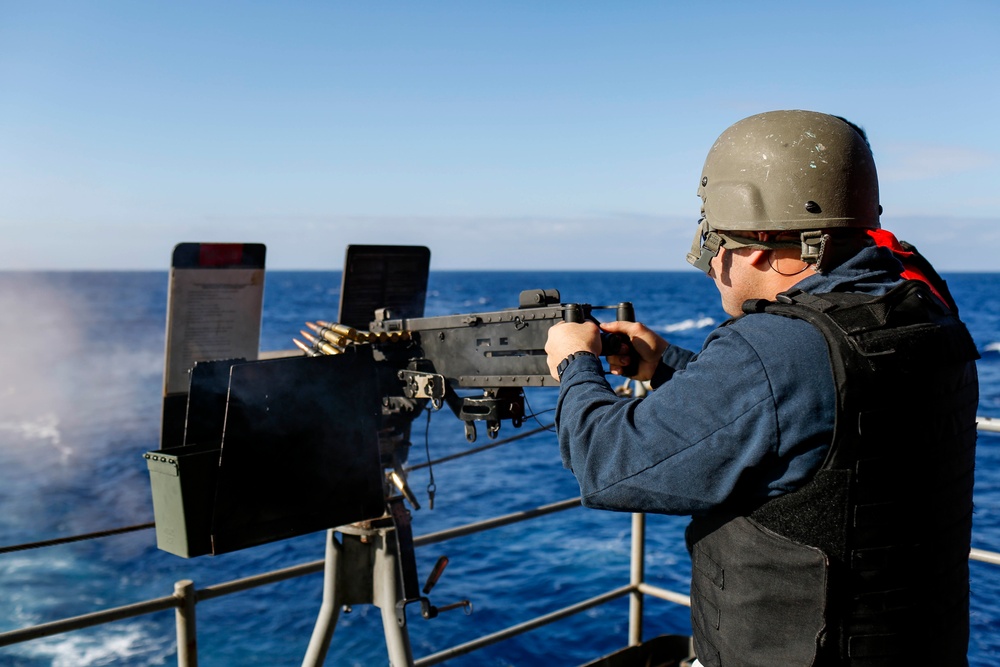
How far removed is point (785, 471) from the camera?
2117mm

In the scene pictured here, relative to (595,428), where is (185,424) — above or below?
below

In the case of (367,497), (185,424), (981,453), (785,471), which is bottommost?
(981,453)

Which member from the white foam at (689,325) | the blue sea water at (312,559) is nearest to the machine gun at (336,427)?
the blue sea water at (312,559)

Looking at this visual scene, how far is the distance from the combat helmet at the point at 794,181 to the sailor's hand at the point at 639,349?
496 mm

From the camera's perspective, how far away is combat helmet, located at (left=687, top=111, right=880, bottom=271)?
2.38 metres

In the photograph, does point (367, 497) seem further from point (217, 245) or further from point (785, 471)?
point (785, 471)

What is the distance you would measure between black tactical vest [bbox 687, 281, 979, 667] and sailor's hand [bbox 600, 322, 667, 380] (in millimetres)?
738

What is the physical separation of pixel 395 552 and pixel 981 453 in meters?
18.9

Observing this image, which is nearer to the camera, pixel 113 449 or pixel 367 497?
pixel 367 497

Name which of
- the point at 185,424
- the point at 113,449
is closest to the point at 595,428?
the point at 185,424

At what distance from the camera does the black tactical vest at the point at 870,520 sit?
207cm

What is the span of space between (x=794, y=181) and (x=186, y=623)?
9.18 ft

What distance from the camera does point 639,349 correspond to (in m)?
2.98

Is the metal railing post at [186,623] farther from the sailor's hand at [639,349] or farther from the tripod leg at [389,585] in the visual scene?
the sailor's hand at [639,349]
